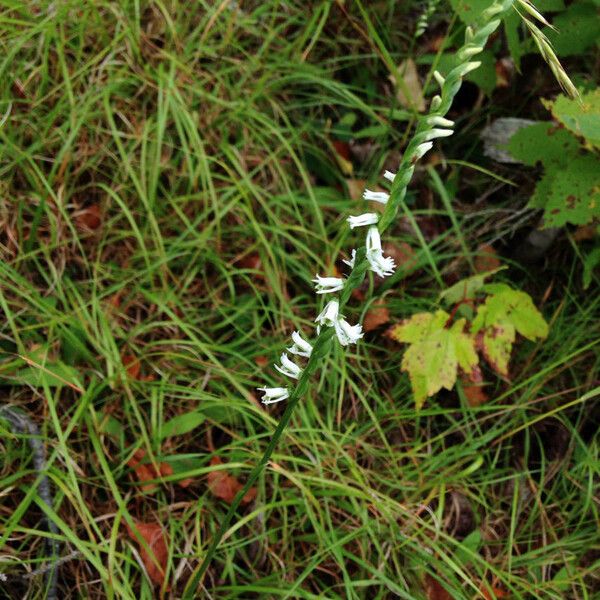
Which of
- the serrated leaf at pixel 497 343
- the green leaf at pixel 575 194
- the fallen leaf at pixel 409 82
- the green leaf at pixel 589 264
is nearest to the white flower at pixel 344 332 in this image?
the serrated leaf at pixel 497 343

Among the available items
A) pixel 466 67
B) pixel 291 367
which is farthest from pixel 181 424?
pixel 466 67

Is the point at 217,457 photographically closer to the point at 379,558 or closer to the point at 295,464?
the point at 295,464

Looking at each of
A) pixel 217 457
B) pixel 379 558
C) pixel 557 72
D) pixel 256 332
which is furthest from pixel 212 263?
pixel 557 72

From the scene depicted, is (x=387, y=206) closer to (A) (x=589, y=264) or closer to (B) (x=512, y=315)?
(B) (x=512, y=315)

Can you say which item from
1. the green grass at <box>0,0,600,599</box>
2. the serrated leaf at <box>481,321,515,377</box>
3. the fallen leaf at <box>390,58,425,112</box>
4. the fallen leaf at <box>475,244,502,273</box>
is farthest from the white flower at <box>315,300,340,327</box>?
the fallen leaf at <box>390,58,425,112</box>

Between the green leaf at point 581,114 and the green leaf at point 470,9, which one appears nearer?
the green leaf at point 581,114

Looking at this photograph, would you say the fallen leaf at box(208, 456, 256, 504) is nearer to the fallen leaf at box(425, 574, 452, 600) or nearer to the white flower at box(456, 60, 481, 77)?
the fallen leaf at box(425, 574, 452, 600)

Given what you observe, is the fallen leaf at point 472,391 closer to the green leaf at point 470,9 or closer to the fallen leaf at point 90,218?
the green leaf at point 470,9
